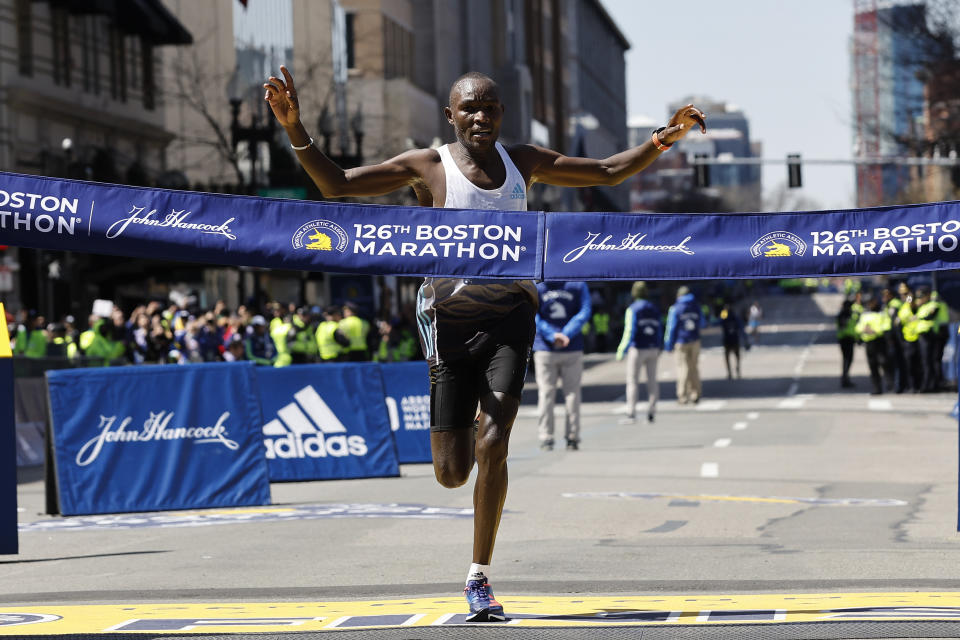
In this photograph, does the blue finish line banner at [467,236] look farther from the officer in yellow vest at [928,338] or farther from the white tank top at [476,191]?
the officer in yellow vest at [928,338]

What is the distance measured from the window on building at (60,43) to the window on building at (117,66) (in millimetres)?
2994

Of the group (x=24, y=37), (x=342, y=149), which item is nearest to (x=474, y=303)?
(x=24, y=37)

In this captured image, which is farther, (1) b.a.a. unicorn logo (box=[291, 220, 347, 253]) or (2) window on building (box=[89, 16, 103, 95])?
(2) window on building (box=[89, 16, 103, 95])

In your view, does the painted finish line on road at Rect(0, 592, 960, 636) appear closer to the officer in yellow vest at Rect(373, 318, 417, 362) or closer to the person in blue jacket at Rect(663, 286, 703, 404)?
the person in blue jacket at Rect(663, 286, 703, 404)

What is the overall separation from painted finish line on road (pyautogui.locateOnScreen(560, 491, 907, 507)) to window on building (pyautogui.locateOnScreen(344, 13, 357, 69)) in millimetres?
53540

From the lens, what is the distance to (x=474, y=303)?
22.1 ft

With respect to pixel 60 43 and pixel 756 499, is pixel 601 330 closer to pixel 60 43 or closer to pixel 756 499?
pixel 60 43

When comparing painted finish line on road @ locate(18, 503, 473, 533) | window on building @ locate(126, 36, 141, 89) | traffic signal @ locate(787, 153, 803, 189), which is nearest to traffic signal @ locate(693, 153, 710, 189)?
traffic signal @ locate(787, 153, 803, 189)

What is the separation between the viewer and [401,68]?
6806cm

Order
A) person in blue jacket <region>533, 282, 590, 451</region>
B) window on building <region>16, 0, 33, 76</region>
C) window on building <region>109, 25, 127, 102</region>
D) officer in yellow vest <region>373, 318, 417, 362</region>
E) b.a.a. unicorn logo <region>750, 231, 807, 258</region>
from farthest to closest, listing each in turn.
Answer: window on building <region>109, 25, 127, 102</region>
window on building <region>16, 0, 33, 76</region>
officer in yellow vest <region>373, 318, 417, 362</region>
person in blue jacket <region>533, 282, 590, 451</region>
b.a.a. unicorn logo <region>750, 231, 807, 258</region>

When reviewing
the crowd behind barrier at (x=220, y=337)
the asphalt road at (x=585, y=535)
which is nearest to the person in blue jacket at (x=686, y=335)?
the crowd behind barrier at (x=220, y=337)

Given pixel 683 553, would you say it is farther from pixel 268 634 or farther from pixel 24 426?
pixel 24 426

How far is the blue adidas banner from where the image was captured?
677 cm

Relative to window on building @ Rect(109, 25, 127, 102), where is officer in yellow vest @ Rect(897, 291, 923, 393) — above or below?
below
